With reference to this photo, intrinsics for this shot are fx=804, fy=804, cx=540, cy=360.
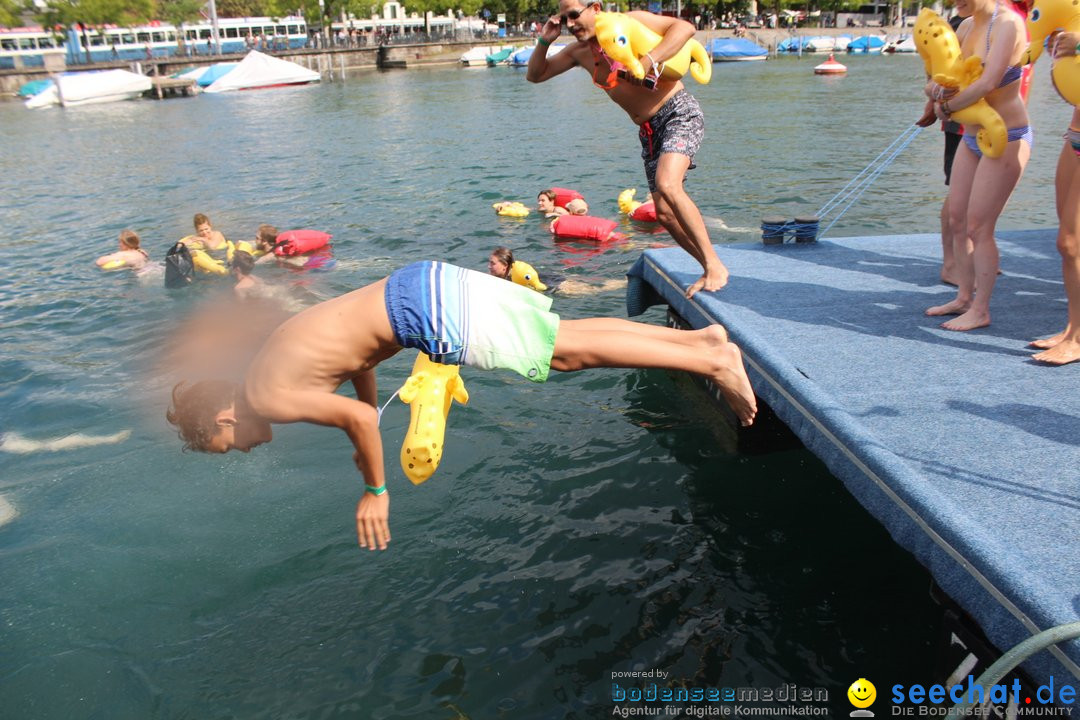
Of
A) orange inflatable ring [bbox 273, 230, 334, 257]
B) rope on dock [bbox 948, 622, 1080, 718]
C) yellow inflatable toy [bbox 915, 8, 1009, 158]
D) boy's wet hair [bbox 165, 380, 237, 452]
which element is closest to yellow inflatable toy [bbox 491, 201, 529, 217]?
orange inflatable ring [bbox 273, 230, 334, 257]

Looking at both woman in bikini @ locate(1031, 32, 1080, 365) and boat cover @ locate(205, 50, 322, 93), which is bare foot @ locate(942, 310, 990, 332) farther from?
boat cover @ locate(205, 50, 322, 93)

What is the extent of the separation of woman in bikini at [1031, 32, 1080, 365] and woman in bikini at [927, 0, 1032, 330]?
1.34 feet

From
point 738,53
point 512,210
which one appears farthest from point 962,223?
point 738,53

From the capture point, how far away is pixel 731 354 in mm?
4711

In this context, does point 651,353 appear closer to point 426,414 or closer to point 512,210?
point 426,414

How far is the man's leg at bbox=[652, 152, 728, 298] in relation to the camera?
637 centimetres

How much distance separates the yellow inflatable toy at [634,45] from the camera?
5.96m

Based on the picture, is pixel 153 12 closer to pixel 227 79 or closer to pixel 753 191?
pixel 227 79

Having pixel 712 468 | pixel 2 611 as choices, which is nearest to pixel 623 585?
pixel 712 468

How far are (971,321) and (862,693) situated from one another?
112 inches

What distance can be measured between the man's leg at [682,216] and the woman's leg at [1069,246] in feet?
7.73

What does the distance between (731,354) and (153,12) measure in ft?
347

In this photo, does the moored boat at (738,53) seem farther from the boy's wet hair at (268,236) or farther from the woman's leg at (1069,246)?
the woman's leg at (1069,246)

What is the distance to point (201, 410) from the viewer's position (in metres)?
4.29
